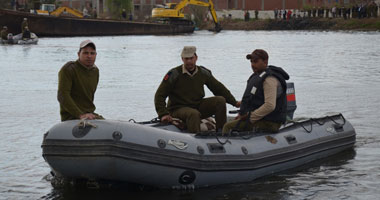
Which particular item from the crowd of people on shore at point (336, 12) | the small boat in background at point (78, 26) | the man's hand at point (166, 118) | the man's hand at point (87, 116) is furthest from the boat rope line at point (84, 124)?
the crowd of people on shore at point (336, 12)

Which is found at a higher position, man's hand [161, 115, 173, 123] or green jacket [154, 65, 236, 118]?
green jacket [154, 65, 236, 118]

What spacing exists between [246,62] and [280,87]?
22.7m

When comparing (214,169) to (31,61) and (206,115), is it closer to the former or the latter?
(206,115)

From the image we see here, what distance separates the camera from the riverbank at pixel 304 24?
7062 cm

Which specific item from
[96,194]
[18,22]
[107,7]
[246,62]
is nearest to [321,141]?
[96,194]

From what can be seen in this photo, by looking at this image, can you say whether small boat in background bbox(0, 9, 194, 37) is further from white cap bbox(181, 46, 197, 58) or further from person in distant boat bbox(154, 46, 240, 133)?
white cap bbox(181, 46, 197, 58)

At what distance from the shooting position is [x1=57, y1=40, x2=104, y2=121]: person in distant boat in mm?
8469

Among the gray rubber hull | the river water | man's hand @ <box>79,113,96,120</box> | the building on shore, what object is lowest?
the river water

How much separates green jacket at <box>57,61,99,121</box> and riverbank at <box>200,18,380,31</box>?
63.2 meters

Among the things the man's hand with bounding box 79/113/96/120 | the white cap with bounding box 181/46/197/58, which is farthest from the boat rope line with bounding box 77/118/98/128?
the white cap with bounding box 181/46/197/58

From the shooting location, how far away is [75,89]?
8.67 meters

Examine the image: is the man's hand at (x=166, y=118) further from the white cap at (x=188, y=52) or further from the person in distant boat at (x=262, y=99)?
the white cap at (x=188, y=52)

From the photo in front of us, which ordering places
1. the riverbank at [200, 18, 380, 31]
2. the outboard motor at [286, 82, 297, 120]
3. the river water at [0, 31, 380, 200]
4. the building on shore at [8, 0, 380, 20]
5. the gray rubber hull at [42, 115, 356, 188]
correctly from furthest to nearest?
the building on shore at [8, 0, 380, 20] < the riverbank at [200, 18, 380, 31] < the outboard motor at [286, 82, 297, 120] < the river water at [0, 31, 380, 200] < the gray rubber hull at [42, 115, 356, 188]

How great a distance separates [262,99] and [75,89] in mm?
2469
